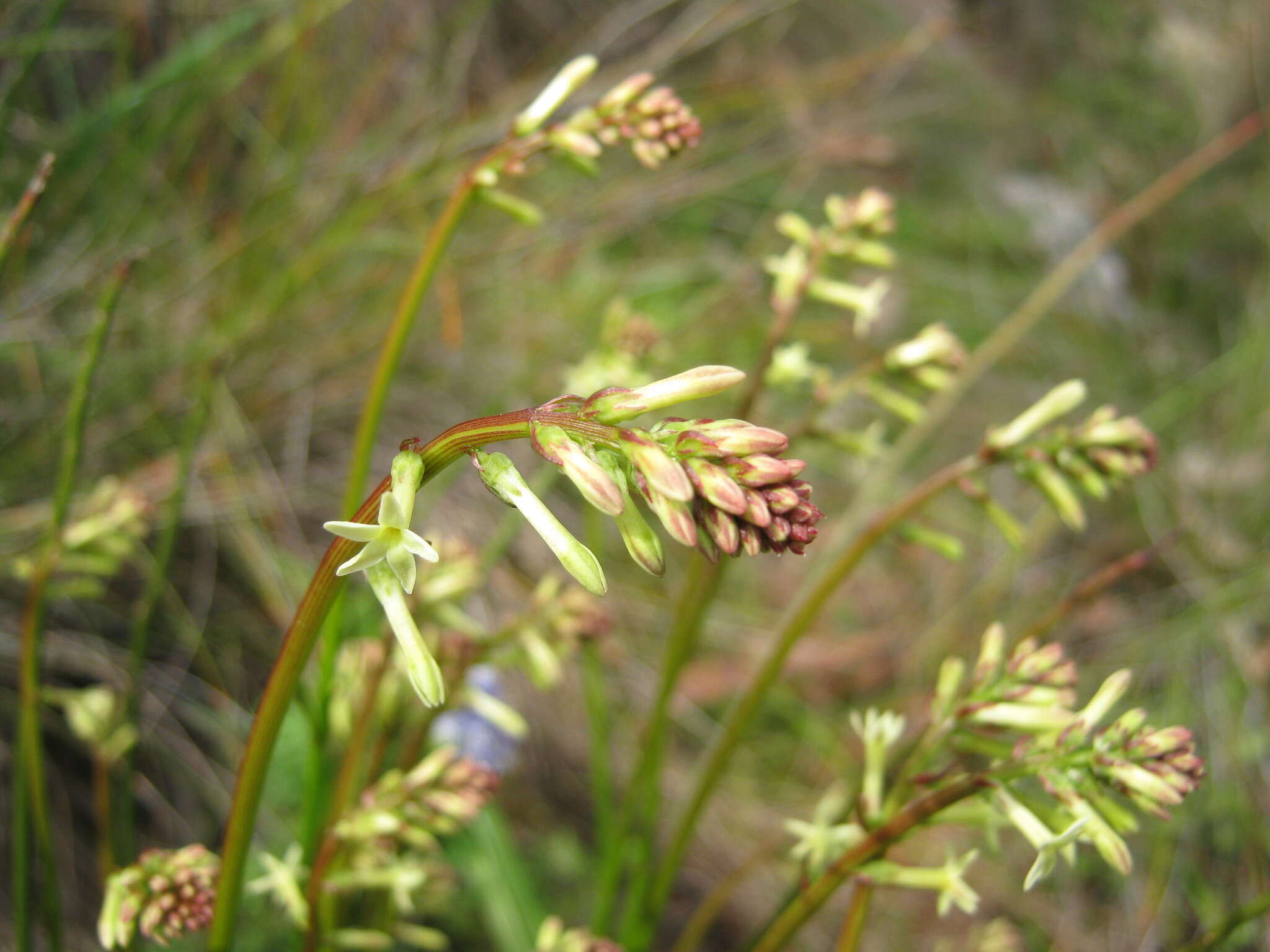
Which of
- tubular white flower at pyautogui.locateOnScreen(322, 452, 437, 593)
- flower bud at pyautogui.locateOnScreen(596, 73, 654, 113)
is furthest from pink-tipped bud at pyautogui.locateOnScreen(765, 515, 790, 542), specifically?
flower bud at pyautogui.locateOnScreen(596, 73, 654, 113)

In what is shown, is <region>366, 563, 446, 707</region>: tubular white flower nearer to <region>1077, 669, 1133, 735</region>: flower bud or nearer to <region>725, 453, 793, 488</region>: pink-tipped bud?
<region>725, 453, 793, 488</region>: pink-tipped bud

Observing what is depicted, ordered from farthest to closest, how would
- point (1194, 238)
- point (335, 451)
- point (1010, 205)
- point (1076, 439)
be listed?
1. point (1010, 205)
2. point (1194, 238)
3. point (335, 451)
4. point (1076, 439)

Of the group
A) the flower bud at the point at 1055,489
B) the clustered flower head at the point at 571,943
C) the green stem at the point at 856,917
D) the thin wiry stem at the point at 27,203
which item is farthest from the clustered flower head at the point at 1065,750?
the thin wiry stem at the point at 27,203

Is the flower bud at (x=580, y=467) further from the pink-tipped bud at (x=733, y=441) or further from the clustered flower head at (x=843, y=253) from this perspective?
the clustered flower head at (x=843, y=253)

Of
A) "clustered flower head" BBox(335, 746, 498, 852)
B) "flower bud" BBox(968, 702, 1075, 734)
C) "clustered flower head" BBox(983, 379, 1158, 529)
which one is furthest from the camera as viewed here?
"clustered flower head" BBox(983, 379, 1158, 529)

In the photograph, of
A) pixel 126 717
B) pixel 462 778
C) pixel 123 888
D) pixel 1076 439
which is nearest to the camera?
pixel 123 888

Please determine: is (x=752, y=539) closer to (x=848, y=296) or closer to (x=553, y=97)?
(x=553, y=97)

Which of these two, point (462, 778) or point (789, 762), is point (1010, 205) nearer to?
point (789, 762)

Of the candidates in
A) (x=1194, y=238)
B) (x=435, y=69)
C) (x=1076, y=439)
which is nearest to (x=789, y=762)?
(x=1076, y=439)
